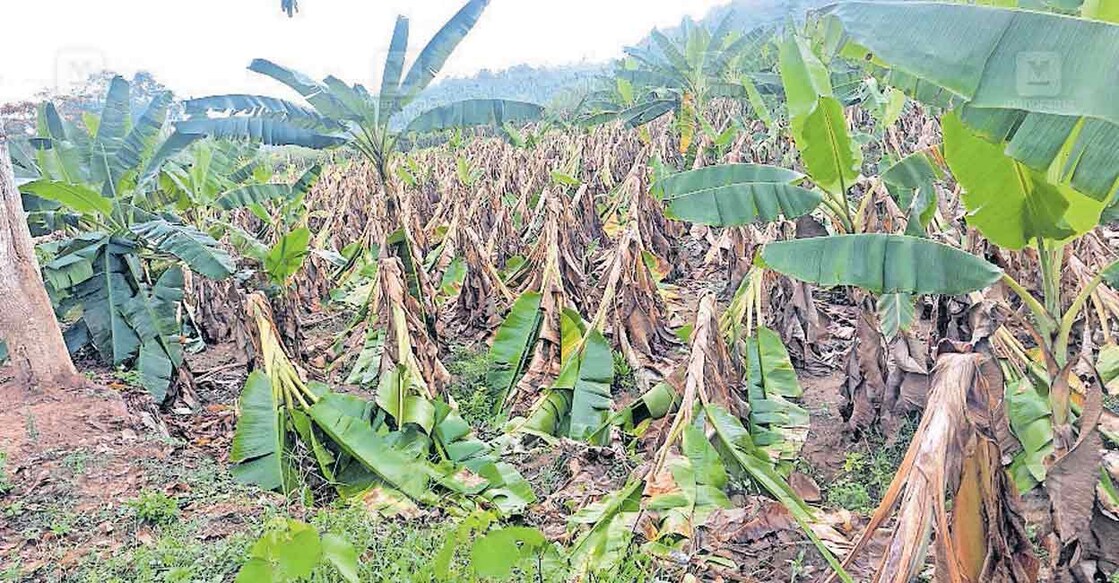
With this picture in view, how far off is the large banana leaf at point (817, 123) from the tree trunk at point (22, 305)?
502 centimetres

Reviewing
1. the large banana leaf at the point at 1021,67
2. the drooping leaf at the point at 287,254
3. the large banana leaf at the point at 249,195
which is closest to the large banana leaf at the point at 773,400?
the large banana leaf at the point at 1021,67

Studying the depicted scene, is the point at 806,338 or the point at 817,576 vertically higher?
the point at 806,338

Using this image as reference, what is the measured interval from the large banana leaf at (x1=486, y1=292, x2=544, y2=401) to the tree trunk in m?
3.04

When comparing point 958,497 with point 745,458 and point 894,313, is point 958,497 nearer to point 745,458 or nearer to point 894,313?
point 745,458

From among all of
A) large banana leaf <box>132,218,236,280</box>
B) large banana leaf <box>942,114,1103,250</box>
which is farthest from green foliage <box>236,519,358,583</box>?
large banana leaf <box>132,218,236,280</box>

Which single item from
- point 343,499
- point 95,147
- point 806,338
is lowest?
point 343,499

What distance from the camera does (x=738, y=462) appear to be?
11.4 feet

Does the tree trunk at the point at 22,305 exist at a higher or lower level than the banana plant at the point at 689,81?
lower

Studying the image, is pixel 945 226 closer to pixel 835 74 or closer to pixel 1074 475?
pixel 1074 475

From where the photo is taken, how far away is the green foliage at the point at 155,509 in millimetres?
3889

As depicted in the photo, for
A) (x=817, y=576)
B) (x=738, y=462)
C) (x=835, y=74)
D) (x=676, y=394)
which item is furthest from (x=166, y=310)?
(x=835, y=74)

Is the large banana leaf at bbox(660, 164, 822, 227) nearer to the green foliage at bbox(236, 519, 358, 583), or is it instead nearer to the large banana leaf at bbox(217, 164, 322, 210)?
the green foliage at bbox(236, 519, 358, 583)

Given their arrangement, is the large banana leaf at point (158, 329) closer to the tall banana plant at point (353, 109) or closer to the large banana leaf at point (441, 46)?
the tall banana plant at point (353, 109)

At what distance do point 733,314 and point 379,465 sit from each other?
2.33 meters
